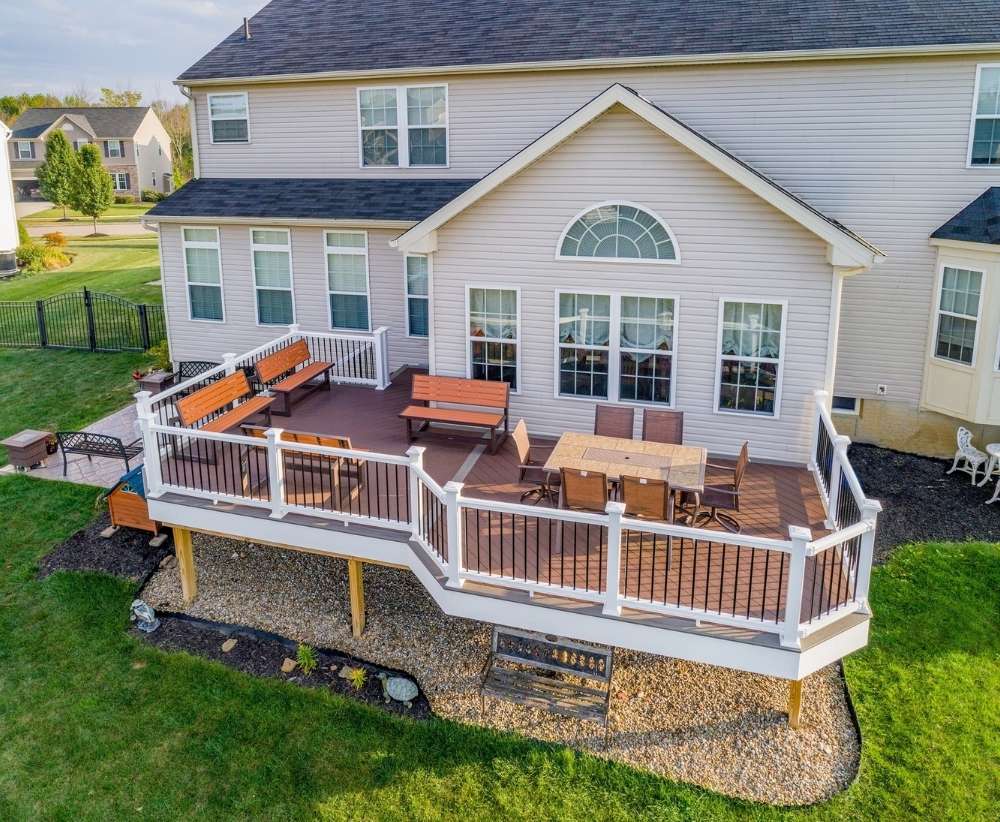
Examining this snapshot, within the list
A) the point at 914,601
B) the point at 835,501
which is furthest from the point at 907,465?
the point at 835,501

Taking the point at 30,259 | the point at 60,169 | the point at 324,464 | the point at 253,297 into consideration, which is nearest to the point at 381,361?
the point at 253,297

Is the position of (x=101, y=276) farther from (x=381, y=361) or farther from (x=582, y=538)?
(x=582, y=538)

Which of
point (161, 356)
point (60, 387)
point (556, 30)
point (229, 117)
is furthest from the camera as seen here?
point (161, 356)

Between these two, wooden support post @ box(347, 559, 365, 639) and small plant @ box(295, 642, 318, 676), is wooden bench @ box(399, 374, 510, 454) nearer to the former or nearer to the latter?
wooden support post @ box(347, 559, 365, 639)

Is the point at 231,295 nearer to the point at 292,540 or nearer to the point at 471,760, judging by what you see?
the point at 292,540

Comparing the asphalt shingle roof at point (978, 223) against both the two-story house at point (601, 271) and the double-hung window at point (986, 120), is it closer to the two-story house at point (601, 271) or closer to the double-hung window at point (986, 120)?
the two-story house at point (601, 271)

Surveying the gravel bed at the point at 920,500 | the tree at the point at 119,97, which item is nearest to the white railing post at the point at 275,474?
the gravel bed at the point at 920,500
